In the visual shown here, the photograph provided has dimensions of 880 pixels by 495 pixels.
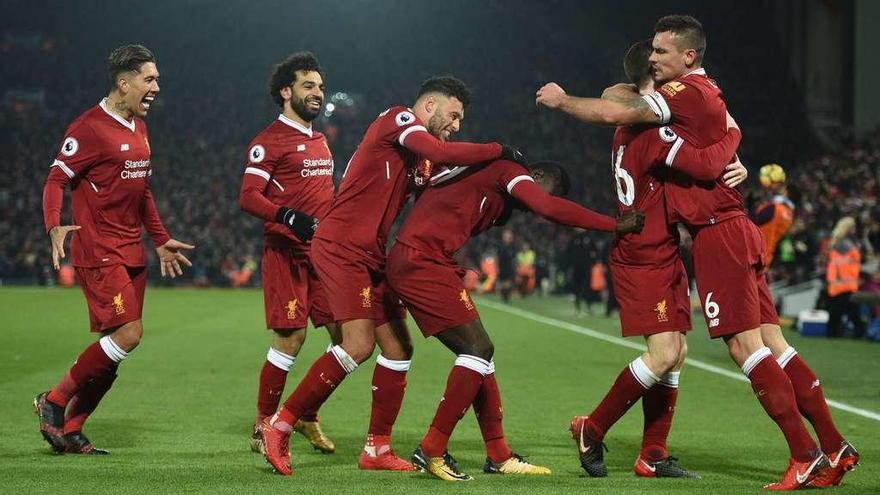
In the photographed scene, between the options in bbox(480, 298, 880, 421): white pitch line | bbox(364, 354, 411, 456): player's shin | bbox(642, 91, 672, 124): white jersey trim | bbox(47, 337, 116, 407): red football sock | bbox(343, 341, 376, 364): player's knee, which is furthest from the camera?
bbox(480, 298, 880, 421): white pitch line

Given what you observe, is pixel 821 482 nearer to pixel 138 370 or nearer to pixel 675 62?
pixel 675 62

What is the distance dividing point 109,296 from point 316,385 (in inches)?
61.7

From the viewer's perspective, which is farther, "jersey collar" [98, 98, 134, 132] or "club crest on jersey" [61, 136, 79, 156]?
"jersey collar" [98, 98, 134, 132]

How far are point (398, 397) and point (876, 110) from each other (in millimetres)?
28579

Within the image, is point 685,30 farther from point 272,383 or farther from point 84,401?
point 84,401

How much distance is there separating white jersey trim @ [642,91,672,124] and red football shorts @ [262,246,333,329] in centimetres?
275

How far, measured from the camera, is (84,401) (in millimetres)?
7602

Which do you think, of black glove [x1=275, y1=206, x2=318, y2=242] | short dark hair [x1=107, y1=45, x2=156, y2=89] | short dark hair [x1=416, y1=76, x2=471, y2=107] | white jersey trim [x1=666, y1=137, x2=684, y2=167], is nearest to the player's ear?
short dark hair [x1=107, y1=45, x2=156, y2=89]

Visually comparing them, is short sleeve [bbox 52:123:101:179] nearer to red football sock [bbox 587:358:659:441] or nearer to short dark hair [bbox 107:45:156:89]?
short dark hair [bbox 107:45:156:89]

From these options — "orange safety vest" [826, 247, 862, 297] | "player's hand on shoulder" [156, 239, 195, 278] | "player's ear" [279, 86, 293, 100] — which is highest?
"player's ear" [279, 86, 293, 100]

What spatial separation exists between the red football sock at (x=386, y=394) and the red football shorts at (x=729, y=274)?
1774 millimetres

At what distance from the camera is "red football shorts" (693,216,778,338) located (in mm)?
6270

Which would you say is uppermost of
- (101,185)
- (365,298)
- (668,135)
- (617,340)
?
(668,135)

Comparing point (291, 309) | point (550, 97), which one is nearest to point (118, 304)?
point (291, 309)
